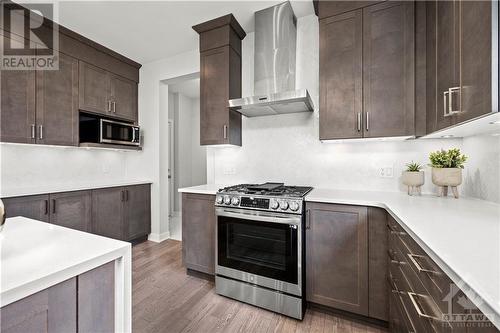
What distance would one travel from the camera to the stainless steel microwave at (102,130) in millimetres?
2980

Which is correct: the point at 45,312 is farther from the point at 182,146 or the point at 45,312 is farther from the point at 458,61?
the point at 182,146

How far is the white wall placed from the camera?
202cm

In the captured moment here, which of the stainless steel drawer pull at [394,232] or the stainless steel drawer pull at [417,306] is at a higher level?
the stainless steel drawer pull at [394,232]

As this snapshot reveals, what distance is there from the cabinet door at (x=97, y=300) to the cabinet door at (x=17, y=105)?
2.48 meters

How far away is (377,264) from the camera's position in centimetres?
164

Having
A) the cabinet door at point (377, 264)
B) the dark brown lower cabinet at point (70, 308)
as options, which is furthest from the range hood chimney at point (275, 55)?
the dark brown lower cabinet at point (70, 308)

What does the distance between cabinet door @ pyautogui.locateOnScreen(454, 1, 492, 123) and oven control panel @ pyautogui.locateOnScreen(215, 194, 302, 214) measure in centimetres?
110

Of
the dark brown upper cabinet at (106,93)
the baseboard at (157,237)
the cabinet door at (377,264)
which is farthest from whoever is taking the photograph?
the baseboard at (157,237)

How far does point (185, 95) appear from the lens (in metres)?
5.25

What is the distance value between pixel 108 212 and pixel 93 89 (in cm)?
166

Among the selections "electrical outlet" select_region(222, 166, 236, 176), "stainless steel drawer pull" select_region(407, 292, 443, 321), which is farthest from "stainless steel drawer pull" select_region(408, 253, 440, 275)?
"electrical outlet" select_region(222, 166, 236, 176)

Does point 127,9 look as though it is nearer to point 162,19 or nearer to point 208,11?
point 162,19

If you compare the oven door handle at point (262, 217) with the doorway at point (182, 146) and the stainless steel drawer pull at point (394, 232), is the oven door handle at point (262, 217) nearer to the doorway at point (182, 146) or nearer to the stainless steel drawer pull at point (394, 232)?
the stainless steel drawer pull at point (394, 232)

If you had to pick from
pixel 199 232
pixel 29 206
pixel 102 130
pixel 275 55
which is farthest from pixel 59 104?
pixel 275 55
